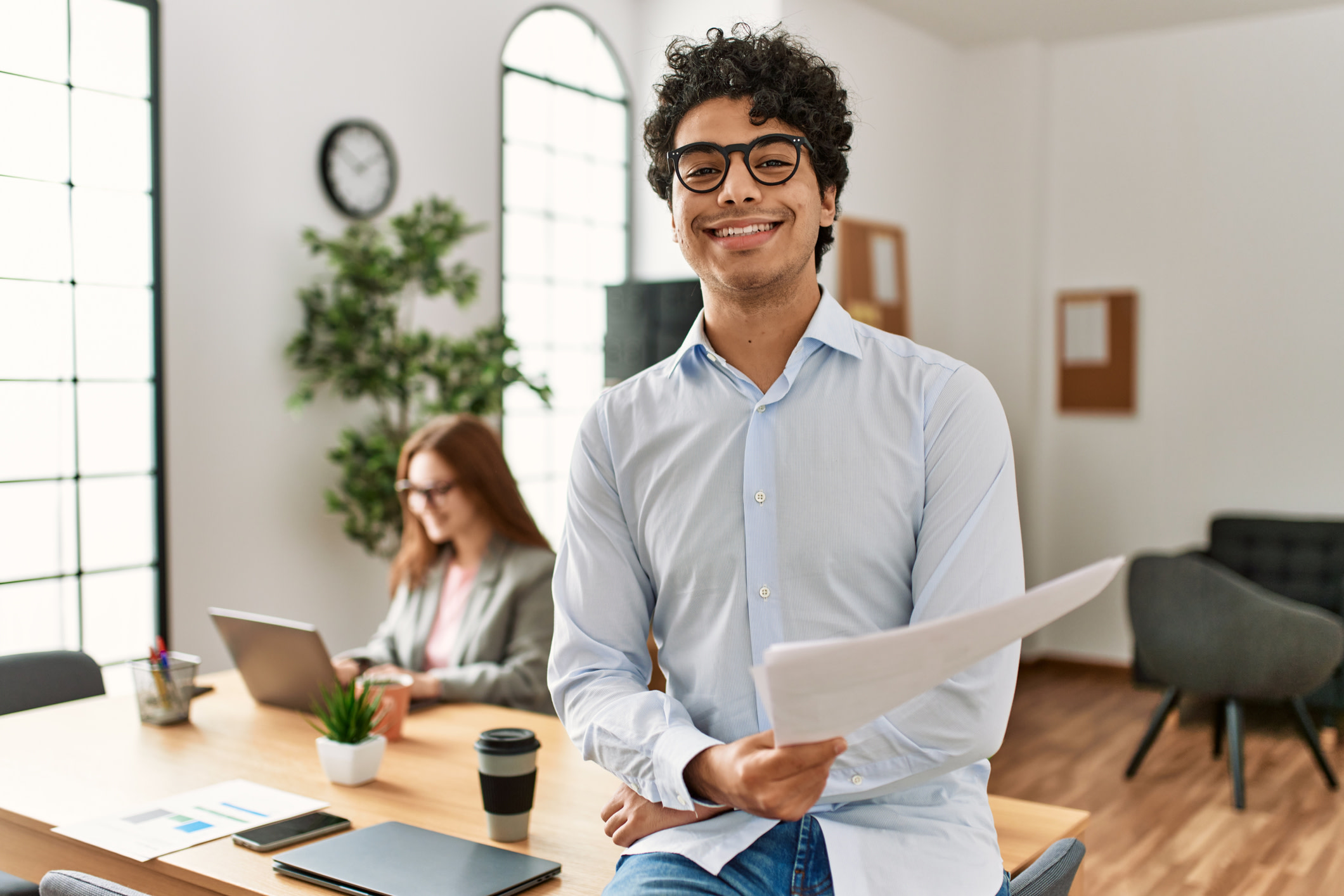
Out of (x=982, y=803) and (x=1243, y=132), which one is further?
(x=1243, y=132)

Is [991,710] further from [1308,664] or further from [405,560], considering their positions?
[1308,664]

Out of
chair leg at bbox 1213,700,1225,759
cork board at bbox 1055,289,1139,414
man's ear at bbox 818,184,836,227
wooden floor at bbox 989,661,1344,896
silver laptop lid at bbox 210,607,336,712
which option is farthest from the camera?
cork board at bbox 1055,289,1139,414

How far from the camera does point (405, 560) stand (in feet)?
9.93

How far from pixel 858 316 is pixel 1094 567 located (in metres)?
4.56

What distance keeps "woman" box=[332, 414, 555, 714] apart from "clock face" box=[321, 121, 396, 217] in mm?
1648

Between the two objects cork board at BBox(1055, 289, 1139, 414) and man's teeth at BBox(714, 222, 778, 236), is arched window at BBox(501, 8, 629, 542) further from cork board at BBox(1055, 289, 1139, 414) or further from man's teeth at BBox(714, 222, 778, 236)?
man's teeth at BBox(714, 222, 778, 236)

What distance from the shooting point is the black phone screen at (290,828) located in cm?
158

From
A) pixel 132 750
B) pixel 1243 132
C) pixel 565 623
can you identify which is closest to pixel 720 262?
pixel 565 623

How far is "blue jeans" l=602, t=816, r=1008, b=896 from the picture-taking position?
49.8 inches

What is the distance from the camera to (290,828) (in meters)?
1.62

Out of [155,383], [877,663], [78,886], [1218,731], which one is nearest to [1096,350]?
[1218,731]

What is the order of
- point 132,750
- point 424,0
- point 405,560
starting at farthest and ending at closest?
point 424,0 → point 405,560 → point 132,750

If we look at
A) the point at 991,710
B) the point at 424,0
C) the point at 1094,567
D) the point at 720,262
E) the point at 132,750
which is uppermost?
the point at 424,0

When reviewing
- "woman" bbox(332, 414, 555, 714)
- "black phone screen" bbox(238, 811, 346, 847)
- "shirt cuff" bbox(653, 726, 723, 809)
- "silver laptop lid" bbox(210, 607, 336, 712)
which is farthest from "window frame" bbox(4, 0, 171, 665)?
"shirt cuff" bbox(653, 726, 723, 809)
